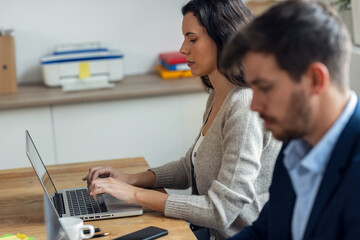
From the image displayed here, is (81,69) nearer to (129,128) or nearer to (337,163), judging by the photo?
(129,128)

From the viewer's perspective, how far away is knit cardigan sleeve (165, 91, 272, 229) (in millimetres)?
1635

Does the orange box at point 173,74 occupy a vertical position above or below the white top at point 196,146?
below

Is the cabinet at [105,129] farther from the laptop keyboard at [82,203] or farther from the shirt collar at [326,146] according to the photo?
the shirt collar at [326,146]

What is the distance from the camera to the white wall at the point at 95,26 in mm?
3350

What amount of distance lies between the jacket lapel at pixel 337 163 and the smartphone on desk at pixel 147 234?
500 millimetres

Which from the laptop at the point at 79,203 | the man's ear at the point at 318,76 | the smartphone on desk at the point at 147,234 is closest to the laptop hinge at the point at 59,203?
the laptop at the point at 79,203

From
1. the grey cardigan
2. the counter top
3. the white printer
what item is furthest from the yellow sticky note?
the grey cardigan

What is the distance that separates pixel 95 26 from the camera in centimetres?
342

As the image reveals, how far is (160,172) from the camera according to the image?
2016 mm

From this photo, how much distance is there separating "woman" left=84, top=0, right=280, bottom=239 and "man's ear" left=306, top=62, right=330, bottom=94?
63cm

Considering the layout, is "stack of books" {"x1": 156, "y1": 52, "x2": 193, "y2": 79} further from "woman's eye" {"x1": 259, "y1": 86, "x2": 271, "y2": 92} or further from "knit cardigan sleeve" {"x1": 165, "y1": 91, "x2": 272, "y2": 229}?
"woman's eye" {"x1": 259, "y1": 86, "x2": 271, "y2": 92}

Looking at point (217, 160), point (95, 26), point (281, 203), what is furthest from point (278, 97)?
point (95, 26)

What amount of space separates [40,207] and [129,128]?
1.35m

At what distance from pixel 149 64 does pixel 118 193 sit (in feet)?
6.31
